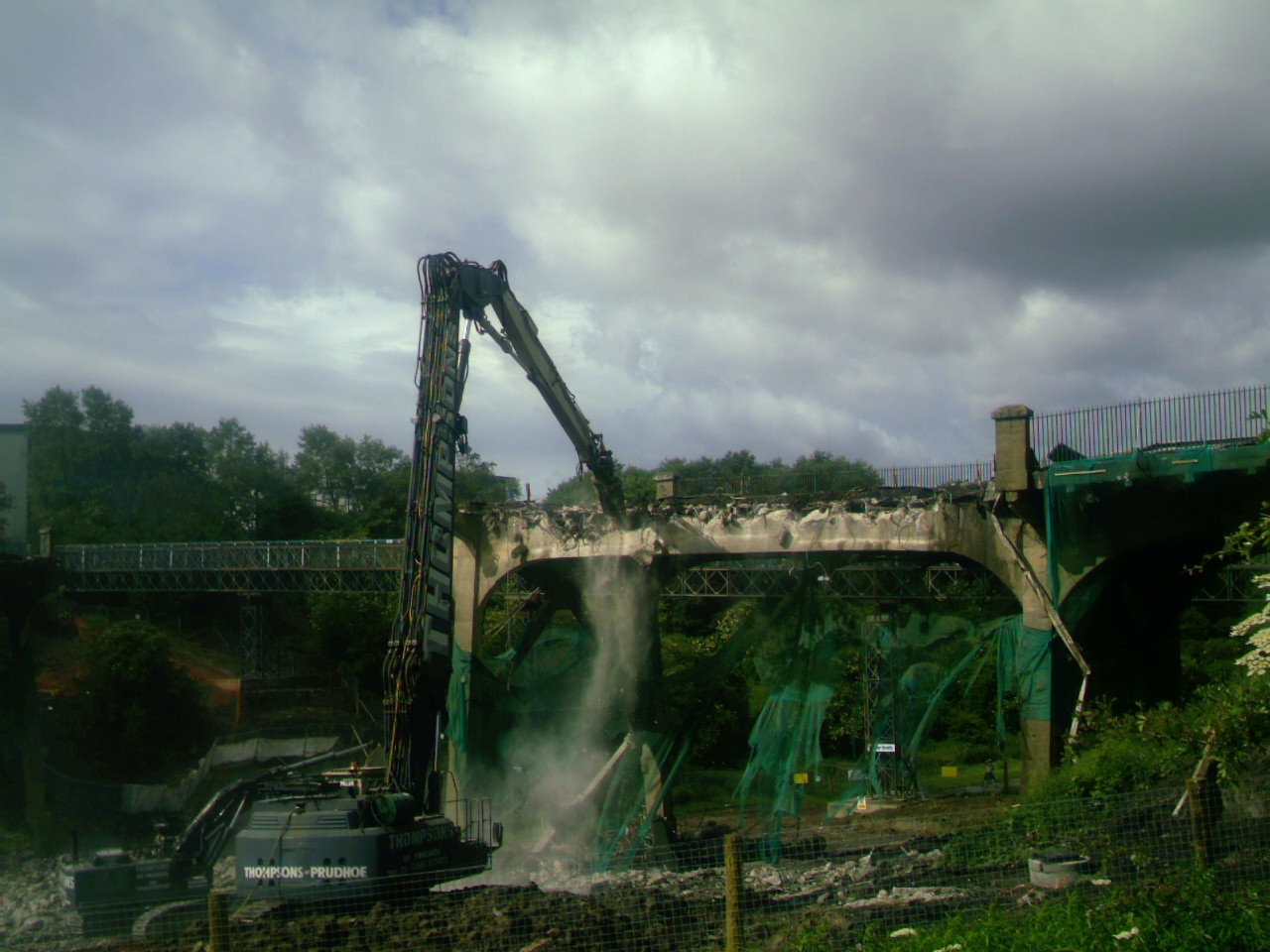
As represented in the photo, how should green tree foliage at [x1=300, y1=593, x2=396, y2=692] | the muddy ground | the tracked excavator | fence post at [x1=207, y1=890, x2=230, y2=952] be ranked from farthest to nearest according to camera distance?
green tree foliage at [x1=300, y1=593, x2=396, y2=692]
the tracked excavator
the muddy ground
fence post at [x1=207, y1=890, x2=230, y2=952]

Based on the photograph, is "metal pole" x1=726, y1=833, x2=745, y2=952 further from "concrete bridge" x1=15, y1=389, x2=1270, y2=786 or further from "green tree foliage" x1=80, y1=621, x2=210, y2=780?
"green tree foliage" x1=80, y1=621, x2=210, y2=780

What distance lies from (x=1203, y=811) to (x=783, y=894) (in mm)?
4317

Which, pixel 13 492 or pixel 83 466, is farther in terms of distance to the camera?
pixel 83 466

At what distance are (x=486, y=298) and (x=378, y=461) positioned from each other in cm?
6167

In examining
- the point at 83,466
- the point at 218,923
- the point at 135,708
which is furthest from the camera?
the point at 83,466

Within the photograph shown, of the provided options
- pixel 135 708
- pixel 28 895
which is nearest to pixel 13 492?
pixel 135 708

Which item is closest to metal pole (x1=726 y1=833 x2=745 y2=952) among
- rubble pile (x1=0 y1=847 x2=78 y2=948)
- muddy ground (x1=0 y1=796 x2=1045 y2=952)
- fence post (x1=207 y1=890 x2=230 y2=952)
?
muddy ground (x1=0 y1=796 x2=1045 y2=952)

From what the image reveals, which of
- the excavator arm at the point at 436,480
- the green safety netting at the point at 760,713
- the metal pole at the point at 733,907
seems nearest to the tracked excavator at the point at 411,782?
the excavator arm at the point at 436,480

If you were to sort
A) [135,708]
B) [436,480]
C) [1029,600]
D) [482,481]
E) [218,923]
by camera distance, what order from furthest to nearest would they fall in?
[482,481]
[135,708]
[1029,600]
[436,480]
[218,923]

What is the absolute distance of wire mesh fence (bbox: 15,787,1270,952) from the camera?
26.6 feet

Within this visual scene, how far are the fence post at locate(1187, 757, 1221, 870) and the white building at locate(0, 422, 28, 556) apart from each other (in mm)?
39934

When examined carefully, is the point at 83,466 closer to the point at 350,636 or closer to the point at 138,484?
the point at 138,484

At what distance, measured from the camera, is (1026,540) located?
1664 centimetres

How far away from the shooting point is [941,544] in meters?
17.5
